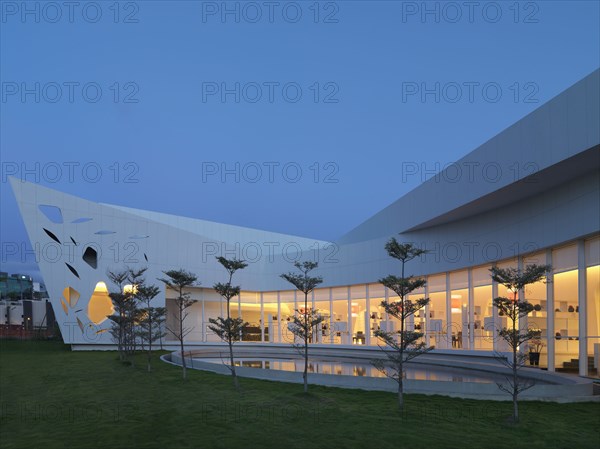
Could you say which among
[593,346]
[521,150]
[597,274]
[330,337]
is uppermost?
[521,150]

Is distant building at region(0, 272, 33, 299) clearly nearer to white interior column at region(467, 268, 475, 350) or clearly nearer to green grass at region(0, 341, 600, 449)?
white interior column at region(467, 268, 475, 350)

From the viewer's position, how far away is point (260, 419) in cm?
1044

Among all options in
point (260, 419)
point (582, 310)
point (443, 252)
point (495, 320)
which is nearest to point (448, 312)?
point (443, 252)

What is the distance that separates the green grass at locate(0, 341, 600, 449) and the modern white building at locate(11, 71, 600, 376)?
5.96 metres

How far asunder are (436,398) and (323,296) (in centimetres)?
2102

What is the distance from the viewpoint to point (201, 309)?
120 feet

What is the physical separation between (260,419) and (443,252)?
1590cm

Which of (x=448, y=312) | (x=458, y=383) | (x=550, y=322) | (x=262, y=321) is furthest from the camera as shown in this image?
(x=262, y=321)

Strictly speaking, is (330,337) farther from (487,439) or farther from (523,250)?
(487,439)

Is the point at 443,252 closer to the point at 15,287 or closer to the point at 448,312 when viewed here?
the point at 448,312

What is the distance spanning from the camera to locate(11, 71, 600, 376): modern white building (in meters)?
15.9

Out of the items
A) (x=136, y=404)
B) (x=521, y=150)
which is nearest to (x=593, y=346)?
(x=521, y=150)

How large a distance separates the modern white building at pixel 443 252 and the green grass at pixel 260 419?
5957 millimetres

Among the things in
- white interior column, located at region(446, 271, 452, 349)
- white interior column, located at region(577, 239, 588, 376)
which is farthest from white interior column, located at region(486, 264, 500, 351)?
white interior column, located at region(577, 239, 588, 376)
